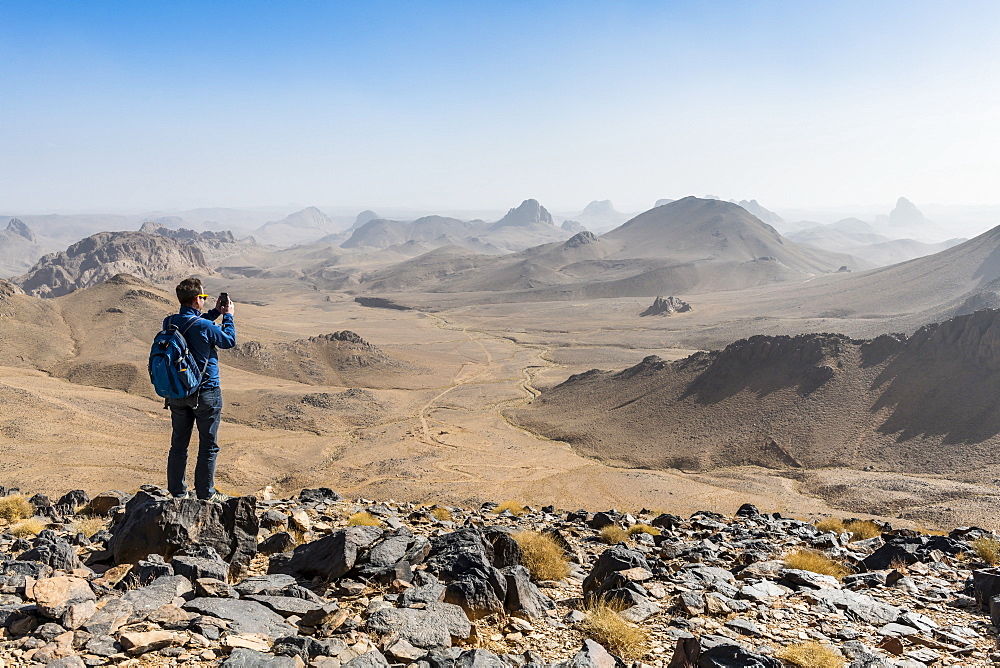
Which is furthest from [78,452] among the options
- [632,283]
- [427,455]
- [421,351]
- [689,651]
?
[632,283]

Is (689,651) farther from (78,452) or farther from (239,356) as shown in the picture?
(239,356)

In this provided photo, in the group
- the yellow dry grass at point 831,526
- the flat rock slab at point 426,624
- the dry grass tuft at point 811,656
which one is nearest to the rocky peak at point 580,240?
the yellow dry grass at point 831,526

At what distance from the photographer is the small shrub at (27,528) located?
748cm

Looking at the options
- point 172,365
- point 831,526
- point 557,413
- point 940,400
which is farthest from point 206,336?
point 940,400

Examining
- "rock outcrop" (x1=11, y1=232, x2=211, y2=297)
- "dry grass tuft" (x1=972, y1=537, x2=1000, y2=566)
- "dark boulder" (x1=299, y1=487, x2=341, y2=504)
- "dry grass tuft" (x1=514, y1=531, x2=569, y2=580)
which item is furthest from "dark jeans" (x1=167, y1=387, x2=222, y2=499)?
"rock outcrop" (x1=11, y1=232, x2=211, y2=297)

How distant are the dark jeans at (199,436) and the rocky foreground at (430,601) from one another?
76 centimetres

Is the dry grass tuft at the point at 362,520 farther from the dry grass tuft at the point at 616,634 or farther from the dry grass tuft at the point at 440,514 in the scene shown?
the dry grass tuft at the point at 616,634

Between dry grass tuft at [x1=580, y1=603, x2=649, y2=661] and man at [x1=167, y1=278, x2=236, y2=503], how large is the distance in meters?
4.30

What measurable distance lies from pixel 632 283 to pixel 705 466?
3987 inches

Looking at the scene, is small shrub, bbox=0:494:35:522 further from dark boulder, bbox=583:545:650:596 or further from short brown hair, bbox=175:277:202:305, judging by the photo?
dark boulder, bbox=583:545:650:596

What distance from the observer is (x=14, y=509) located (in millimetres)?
8727

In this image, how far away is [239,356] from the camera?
5178 centimetres

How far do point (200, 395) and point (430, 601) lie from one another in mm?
3613

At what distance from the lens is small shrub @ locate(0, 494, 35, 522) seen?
8648mm
